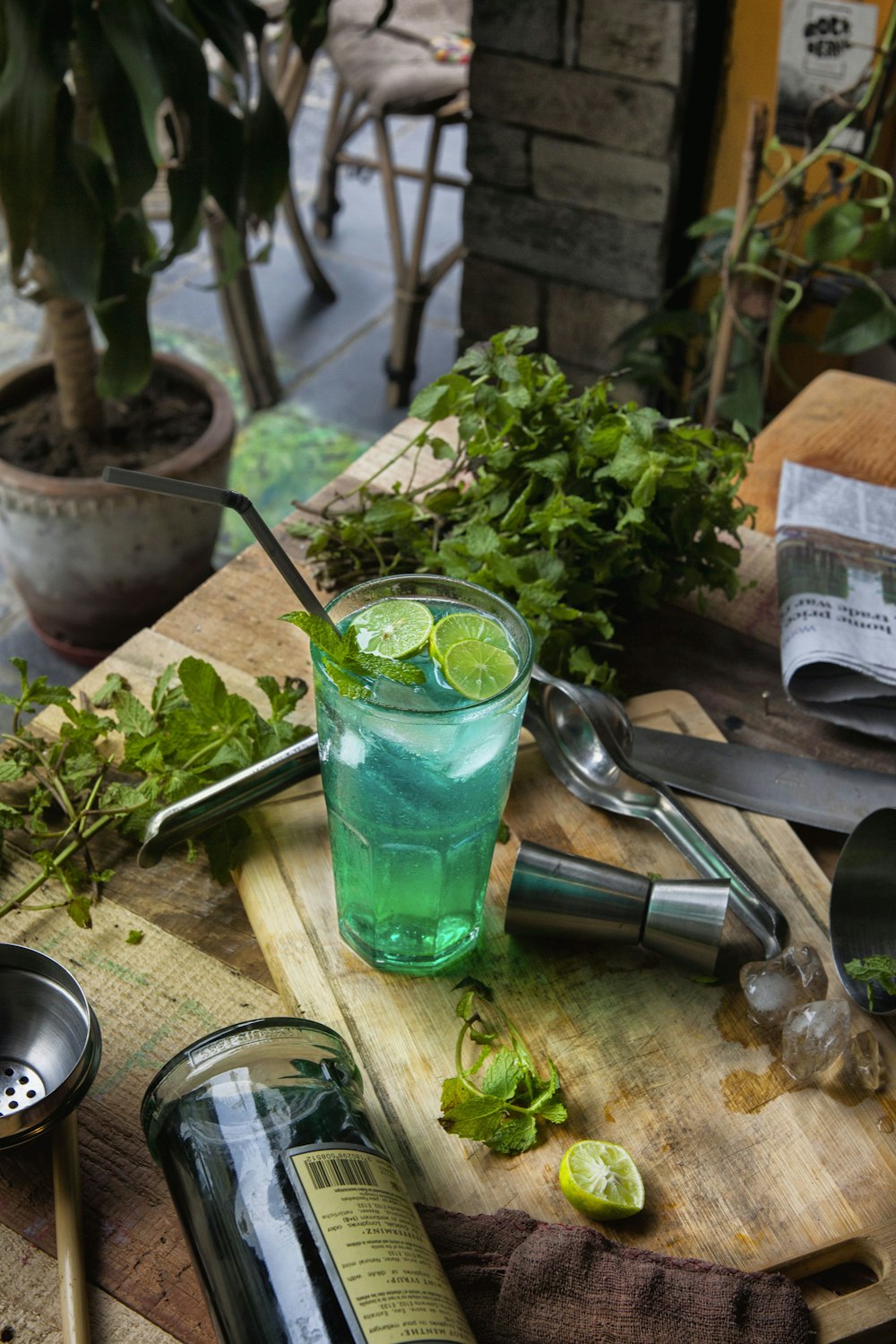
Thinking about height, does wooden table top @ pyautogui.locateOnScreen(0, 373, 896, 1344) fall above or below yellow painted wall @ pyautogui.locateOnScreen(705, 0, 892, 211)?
below

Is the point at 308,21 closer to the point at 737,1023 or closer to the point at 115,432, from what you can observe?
the point at 115,432

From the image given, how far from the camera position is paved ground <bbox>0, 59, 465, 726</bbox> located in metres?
2.84

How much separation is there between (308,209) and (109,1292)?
11.7 feet

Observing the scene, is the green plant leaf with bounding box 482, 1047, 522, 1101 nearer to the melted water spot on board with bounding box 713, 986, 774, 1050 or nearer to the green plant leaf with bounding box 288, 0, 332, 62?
the melted water spot on board with bounding box 713, 986, 774, 1050

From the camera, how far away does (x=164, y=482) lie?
0.71 m

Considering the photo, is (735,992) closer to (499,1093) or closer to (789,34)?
(499,1093)

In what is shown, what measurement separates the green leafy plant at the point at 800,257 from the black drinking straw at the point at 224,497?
1.33 metres

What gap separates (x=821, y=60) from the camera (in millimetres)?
1983

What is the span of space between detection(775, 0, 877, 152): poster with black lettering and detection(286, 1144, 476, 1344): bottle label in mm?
1867

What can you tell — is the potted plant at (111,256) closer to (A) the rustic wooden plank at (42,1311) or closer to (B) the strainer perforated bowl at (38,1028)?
(B) the strainer perforated bowl at (38,1028)

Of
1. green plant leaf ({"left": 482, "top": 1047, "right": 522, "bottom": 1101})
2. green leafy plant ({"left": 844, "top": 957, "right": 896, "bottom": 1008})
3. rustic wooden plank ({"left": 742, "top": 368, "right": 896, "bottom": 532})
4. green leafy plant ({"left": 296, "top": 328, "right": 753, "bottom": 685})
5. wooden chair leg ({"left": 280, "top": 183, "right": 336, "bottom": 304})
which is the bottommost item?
wooden chair leg ({"left": 280, "top": 183, "right": 336, "bottom": 304})

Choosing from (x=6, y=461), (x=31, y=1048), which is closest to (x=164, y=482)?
(x=31, y=1048)

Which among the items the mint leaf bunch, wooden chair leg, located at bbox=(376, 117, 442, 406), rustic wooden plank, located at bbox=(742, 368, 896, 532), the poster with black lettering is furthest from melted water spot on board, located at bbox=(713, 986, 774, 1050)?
wooden chair leg, located at bbox=(376, 117, 442, 406)

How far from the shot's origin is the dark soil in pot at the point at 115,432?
2068 mm
